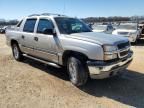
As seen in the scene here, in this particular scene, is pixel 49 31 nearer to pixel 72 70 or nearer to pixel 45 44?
pixel 45 44

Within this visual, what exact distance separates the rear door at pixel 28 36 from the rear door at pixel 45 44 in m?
0.32

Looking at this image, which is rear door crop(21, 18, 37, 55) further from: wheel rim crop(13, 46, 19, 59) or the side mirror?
the side mirror

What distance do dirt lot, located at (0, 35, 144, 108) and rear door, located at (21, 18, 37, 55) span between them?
0.81m

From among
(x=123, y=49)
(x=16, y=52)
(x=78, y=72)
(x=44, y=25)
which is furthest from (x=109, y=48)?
(x=16, y=52)

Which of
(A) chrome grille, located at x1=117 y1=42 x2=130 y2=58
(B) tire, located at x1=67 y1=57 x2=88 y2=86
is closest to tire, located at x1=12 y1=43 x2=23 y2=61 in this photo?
(B) tire, located at x1=67 y1=57 x2=88 y2=86

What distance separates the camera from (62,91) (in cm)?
613

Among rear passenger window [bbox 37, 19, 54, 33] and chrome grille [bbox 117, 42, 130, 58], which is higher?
rear passenger window [bbox 37, 19, 54, 33]

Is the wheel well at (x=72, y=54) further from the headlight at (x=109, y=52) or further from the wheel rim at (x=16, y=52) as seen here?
the wheel rim at (x=16, y=52)

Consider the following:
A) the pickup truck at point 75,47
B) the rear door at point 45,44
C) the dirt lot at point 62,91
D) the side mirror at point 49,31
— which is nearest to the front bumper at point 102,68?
the pickup truck at point 75,47

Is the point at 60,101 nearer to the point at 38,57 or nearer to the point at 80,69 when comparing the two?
the point at 80,69

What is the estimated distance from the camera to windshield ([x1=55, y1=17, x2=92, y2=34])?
6961mm

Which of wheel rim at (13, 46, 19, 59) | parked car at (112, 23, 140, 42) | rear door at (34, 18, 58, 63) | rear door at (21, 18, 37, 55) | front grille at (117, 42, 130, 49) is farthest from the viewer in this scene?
parked car at (112, 23, 140, 42)

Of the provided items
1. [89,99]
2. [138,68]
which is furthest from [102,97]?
[138,68]

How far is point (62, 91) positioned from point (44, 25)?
2.48 m
